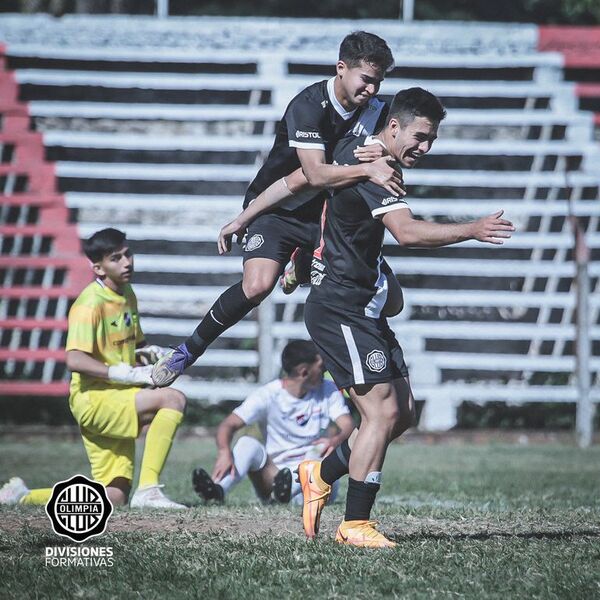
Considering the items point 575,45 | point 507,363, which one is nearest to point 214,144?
point 507,363

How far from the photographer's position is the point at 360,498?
5598mm

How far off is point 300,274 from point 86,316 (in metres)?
1.59

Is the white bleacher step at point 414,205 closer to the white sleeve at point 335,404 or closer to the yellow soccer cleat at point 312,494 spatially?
the white sleeve at point 335,404

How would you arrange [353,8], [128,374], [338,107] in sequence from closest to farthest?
[338,107], [128,374], [353,8]

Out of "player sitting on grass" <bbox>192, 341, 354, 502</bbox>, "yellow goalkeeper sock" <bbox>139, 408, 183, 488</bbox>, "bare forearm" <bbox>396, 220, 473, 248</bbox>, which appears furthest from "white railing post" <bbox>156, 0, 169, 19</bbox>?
"bare forearm" <bbox>396, 220, 473, 248</bbox>

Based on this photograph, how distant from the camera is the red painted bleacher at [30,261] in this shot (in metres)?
14.3

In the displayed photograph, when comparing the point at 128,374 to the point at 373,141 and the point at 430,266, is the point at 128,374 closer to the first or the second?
the point at 373,141

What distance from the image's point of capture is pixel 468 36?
15.7 meters

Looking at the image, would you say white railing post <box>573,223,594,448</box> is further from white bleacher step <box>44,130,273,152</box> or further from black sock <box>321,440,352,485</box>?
black sock <box>321,440,352,485</box>

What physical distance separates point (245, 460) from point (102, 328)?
1.41m

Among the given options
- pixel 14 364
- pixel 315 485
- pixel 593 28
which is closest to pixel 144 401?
pixel 315 485

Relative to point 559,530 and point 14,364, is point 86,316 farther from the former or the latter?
point 14,364

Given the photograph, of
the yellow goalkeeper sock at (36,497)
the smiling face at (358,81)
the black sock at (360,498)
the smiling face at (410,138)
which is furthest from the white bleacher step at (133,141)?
the black sock at (360,498)

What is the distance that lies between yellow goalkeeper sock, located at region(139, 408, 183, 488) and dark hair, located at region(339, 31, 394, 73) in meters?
2.66
